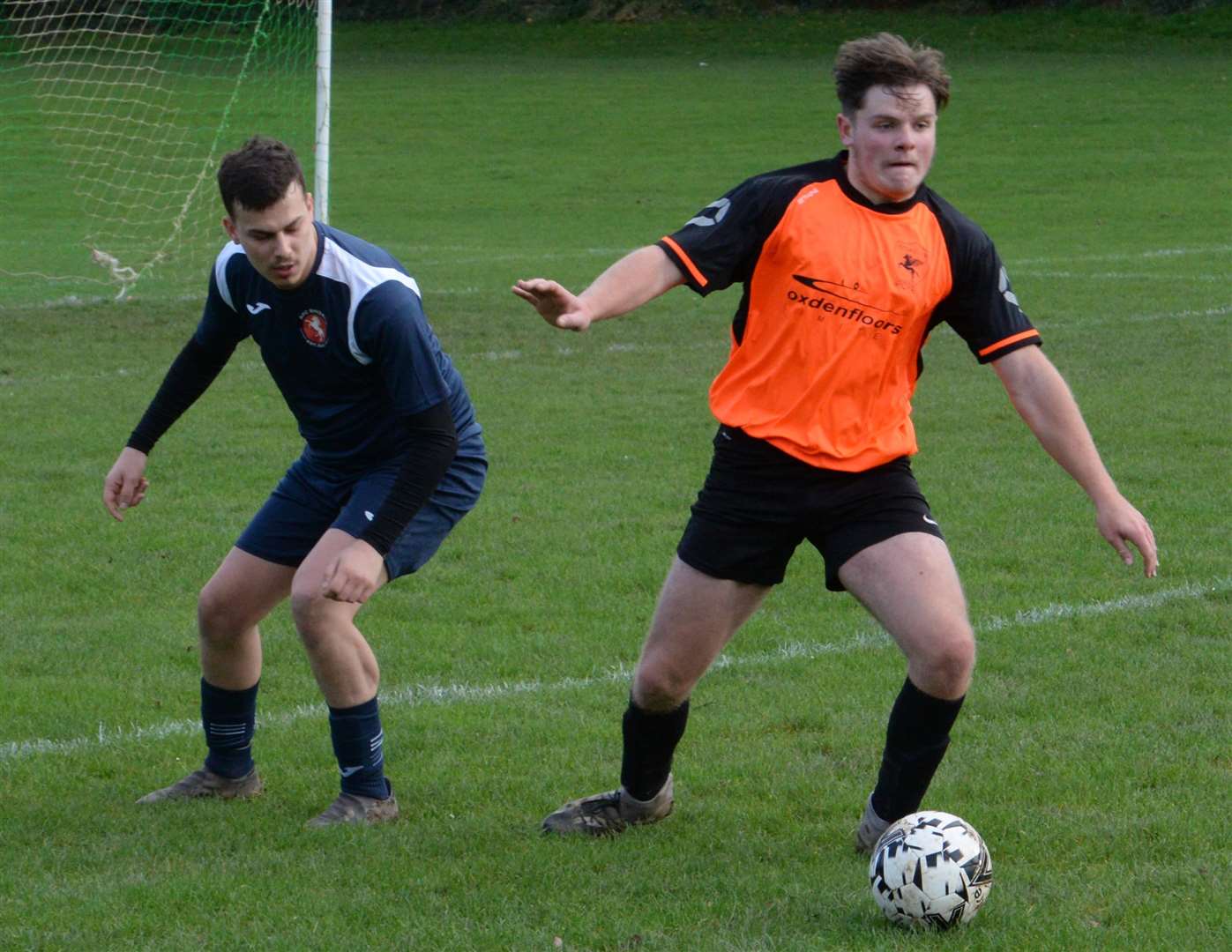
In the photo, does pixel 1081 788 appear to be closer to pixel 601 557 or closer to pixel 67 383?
pixel 601 557

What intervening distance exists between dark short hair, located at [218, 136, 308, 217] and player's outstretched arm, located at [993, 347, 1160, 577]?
73.2 inches

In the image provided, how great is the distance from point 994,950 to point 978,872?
0.19m

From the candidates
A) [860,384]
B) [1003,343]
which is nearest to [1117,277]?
[1003,343]

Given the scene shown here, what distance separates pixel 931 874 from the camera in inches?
160

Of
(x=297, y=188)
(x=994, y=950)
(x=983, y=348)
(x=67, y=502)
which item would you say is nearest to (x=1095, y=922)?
(x=994, y=950)

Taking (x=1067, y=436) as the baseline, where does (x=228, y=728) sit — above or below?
below

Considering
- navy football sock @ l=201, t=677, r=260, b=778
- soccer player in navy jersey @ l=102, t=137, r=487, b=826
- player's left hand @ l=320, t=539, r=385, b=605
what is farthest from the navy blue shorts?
navy football sock @ l=201, t=677, r=260, b=778

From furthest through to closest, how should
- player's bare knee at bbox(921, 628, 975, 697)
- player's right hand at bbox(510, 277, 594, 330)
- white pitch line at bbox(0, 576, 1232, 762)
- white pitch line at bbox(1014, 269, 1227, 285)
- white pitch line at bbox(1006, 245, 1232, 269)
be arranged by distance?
white pitch line at bbox(1006, 245, 1232, 269) < white pitch line at bbox(1014, 269, 1227, 285) < white pitch line at bbox(0, 576, 1232, 762) < player's bare knee at bbox(921, 628, 975, 697) < player's right hand at bbox(510, 277, 594, 330)

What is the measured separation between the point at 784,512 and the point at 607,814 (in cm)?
102

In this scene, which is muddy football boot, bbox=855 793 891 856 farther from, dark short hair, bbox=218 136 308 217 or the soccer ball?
dark short hair, bbox=218 136 308 217

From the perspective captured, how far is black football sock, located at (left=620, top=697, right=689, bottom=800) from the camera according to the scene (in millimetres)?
4801

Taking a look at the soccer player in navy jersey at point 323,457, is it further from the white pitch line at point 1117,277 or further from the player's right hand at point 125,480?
the white pitch line at point 1117,277

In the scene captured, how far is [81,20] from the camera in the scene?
84.7 feet

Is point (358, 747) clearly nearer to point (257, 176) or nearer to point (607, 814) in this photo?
point (607, 814)
